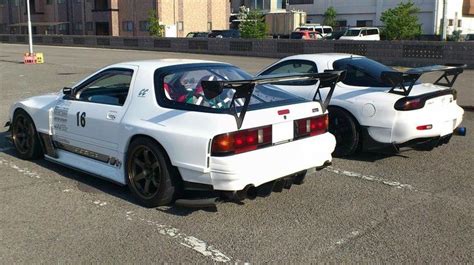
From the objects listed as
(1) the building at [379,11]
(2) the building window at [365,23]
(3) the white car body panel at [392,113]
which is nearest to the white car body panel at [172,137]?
(3) the white car body panel at [392,113]

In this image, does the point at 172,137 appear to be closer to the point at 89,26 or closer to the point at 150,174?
the point at 150,174

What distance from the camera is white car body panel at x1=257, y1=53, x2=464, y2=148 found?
6.36 m

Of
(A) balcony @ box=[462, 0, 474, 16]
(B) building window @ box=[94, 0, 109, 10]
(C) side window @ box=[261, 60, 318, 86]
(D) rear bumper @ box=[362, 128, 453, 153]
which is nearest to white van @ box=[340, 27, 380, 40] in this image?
(B) building window @ box=[94, 0, 109, 10]

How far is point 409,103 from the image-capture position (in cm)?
636

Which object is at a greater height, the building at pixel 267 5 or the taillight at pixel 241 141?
the building at pixel 267 5

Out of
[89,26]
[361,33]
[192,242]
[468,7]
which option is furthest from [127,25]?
[192,242]

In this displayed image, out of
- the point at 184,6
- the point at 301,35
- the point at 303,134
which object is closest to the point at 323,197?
the point at 303,134

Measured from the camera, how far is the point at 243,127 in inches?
175

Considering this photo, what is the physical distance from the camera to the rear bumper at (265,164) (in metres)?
4.35

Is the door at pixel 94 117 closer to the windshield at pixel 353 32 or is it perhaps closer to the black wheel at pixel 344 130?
the black wheel at pixel 344 130

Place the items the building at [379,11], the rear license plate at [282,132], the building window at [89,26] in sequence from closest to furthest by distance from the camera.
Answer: the rear license plate at [282,132]
the building window at [89,26]
the building at [379,11]

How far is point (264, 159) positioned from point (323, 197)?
1132 mm

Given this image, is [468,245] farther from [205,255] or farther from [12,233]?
[12,233]

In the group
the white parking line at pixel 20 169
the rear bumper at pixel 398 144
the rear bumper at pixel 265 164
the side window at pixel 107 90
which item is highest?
the side window at pixel 107 90
